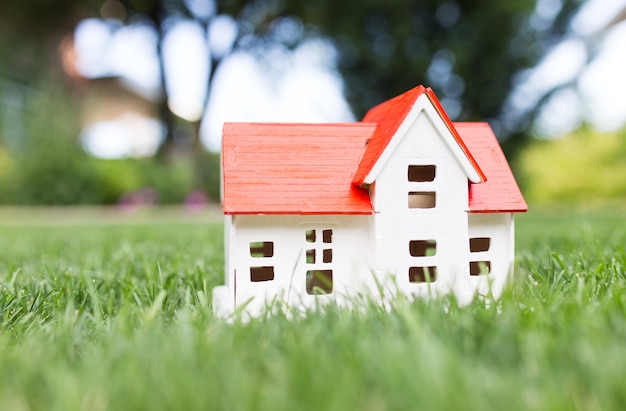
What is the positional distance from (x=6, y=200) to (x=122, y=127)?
57.9 feet

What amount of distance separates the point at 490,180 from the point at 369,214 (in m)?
0.61

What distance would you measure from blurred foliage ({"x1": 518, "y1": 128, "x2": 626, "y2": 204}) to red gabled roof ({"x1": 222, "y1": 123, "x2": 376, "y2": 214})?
1067 cm

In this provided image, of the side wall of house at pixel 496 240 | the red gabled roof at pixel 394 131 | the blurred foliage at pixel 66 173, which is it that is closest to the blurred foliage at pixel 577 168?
the blurred foliage at pixel 66 173

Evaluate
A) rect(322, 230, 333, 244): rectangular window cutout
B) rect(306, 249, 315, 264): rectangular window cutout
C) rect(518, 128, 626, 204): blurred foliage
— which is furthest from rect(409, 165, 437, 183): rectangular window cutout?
rect(518, 128, 626, 204): blurred foliage

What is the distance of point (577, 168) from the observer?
523 inches

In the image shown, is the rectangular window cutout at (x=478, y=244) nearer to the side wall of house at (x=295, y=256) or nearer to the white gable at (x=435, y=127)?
the white gable at (x=435, y=127)

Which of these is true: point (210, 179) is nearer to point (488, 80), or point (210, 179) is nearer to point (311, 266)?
point (488, 80)

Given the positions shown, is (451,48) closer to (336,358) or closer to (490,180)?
(490,180)

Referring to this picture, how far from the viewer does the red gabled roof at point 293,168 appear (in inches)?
78.5

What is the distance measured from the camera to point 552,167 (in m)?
13.7

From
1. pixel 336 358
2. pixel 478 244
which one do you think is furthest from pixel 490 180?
pixel 336 358

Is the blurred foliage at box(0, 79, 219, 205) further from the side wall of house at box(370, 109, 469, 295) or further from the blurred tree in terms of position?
the side wall of house at box(370, 109, 469, 295)

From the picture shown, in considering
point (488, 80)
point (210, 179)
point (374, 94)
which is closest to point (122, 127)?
point (210, 179)

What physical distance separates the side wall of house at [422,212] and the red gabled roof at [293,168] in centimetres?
11
